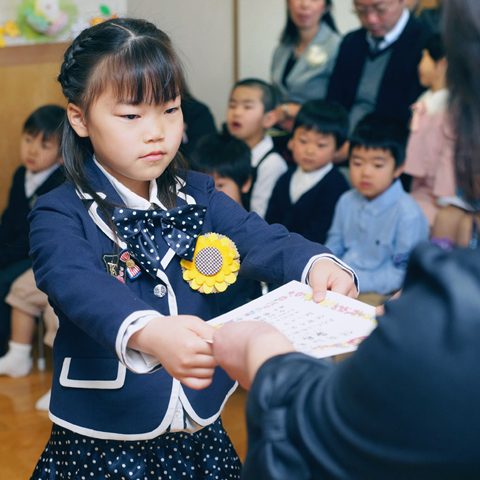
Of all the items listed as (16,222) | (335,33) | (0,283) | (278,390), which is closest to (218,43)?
(335,33)

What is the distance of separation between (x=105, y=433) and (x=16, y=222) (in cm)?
203

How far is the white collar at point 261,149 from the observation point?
2877mm

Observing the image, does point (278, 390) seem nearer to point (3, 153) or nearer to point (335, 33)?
point (335, 33)

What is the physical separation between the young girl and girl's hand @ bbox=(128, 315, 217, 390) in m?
0.14

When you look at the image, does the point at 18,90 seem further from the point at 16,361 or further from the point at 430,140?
the point at 430,140

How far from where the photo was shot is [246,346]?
69 centimetres

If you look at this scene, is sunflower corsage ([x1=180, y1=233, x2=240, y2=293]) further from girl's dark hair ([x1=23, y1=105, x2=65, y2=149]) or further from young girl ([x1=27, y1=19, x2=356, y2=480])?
girl's dark hair ([x1=23, y1=105, x2=65, y2=149])

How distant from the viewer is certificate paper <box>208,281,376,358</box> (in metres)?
0.74

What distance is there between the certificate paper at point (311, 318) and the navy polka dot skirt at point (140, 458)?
34 cm

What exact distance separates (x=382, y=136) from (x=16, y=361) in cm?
178

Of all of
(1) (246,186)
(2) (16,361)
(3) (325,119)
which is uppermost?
(3) (325,119)

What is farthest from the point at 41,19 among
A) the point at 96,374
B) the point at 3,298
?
the point at 96,374

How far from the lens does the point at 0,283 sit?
2672 millimetres

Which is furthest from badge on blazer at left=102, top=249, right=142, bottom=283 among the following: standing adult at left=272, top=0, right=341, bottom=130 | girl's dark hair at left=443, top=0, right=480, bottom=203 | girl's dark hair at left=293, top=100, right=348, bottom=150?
standing adult at left=272, top=0, right=341, bottom=130
